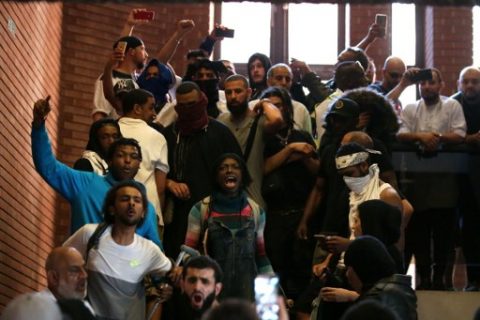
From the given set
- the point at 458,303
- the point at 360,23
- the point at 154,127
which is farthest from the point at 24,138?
the point at 360,23

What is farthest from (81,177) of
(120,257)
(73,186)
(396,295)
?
(396,295)

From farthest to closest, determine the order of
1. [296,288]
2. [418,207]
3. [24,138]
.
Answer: [24,138] < [418,207] < [296,288]

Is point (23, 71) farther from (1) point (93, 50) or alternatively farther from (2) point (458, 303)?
(2) point (458, 303)

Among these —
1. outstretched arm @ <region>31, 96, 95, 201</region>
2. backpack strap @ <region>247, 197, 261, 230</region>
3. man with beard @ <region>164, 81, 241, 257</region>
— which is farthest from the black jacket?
man with beard @ <region>164, 81, 241, 257</region>

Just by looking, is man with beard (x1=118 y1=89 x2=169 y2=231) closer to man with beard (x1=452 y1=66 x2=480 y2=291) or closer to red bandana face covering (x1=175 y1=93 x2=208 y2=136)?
red bandana face covering (x1=175 y1=93 x2=208 y2=136)

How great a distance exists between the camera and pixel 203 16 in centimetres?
1652

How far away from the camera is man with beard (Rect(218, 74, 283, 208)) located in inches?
357

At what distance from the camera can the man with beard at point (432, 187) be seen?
375 inches

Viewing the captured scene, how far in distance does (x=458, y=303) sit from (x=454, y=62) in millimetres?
8109

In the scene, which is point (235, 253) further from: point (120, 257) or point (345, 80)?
point (345, 80)

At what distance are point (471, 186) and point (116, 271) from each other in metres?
4.12

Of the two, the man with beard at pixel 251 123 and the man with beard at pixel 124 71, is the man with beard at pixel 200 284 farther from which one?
the man with beard at pixel 124 71

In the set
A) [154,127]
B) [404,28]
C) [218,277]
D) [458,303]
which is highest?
[404,28]

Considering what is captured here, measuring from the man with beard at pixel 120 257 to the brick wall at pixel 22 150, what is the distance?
3319 millimetres
